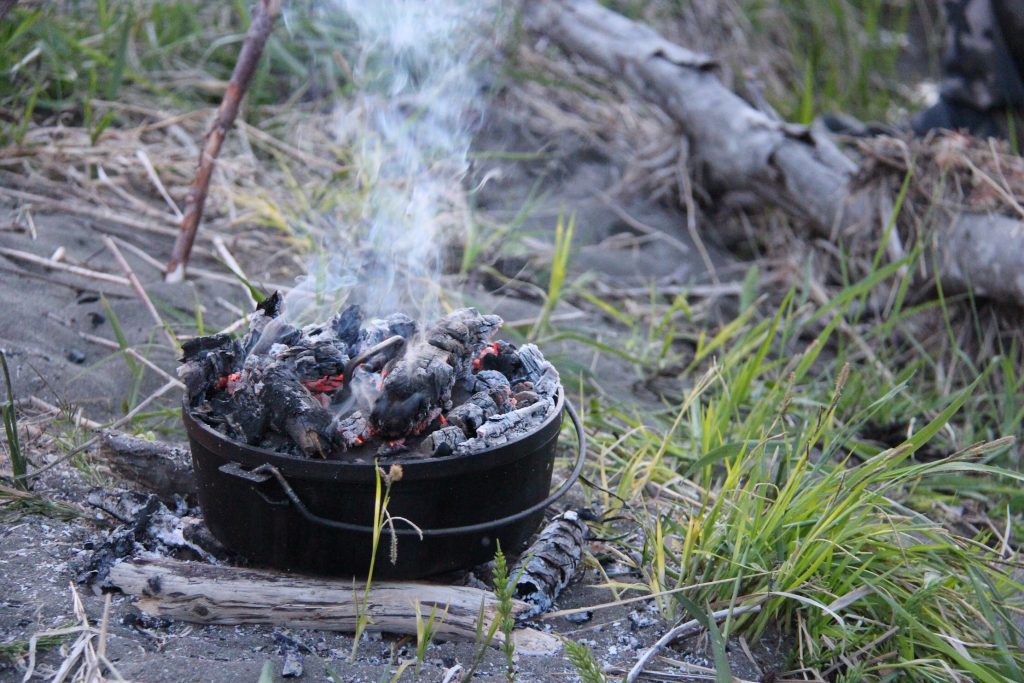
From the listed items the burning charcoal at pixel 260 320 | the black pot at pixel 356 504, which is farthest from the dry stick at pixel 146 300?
the black pot at pixel 356 504

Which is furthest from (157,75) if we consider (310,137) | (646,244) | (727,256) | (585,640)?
(585,640)

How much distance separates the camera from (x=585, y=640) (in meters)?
2.02

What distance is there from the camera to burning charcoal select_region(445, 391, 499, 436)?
6.53ft

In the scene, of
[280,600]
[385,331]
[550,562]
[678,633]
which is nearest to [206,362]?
[385,331]

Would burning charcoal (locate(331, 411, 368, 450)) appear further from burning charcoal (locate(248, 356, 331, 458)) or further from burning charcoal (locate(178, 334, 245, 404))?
burning charcoal (locate(178, 334, 245, 404))

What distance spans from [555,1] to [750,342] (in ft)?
9.39

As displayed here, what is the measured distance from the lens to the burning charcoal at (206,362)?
2008 millimetres

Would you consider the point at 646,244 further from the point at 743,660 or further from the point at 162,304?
the point at 743,660

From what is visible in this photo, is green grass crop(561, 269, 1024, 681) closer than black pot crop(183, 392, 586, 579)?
No

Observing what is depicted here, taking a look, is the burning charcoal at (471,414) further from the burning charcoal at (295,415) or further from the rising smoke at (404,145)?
the rising smoke at (404,145)

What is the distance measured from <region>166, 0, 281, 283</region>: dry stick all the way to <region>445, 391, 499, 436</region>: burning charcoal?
1592mm

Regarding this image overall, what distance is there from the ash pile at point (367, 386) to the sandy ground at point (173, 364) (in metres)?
0.39

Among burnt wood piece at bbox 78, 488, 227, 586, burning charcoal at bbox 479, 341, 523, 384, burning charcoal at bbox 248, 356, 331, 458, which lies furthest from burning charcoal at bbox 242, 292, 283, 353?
burning charcoal at bbox 479, 341, 523, 384

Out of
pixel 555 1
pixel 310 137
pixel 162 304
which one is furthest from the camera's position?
pixel 555 1
